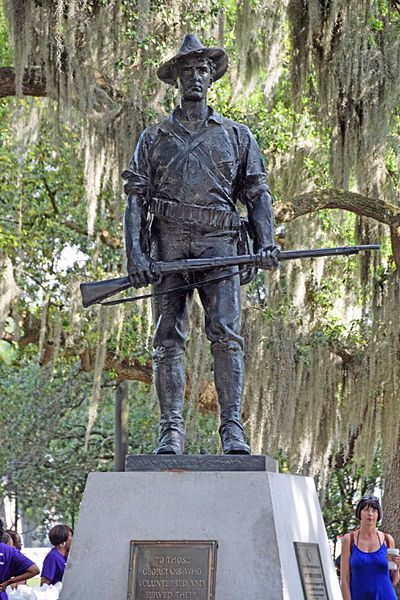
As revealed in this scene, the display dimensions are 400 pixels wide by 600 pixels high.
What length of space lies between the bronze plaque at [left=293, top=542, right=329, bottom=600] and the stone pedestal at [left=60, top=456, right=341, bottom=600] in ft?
0.10

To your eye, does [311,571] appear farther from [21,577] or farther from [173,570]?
[21,577]

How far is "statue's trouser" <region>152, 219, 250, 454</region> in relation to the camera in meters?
6.88

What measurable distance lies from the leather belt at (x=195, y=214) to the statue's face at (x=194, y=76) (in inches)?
23.6

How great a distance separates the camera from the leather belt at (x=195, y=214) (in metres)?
6.98

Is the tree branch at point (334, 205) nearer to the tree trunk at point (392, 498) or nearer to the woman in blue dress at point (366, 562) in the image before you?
the tree trunk at point (392, 498)

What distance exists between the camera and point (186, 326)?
7.11 meters

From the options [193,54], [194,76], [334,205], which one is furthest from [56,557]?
[334,205]

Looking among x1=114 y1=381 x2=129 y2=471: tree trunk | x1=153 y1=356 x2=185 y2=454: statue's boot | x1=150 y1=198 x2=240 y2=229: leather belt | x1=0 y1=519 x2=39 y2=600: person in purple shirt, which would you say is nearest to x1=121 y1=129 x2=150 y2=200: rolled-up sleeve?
x1=150 y1=198 x2=240 y2=229: leather belt

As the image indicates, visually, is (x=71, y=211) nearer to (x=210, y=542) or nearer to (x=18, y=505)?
(x=210, y=542)

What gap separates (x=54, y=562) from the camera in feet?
30.3

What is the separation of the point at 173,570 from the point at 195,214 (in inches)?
75.6

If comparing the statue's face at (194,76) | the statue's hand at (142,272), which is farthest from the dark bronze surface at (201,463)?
the statue's face at (194,76)

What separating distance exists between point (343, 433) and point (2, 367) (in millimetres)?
11380

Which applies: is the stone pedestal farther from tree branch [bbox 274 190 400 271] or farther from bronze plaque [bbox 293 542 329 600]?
tree branch [bbox 274 190 400 271]
